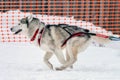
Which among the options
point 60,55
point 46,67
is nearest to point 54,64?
point 46,67

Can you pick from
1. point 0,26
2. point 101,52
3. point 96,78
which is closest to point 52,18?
point 0,26

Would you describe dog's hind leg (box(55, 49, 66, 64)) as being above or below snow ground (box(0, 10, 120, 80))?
above

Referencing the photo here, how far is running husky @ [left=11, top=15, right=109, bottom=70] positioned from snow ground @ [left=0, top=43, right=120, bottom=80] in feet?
0.82

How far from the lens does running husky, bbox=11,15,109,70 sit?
6957 mm

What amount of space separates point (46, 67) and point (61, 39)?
564 mm

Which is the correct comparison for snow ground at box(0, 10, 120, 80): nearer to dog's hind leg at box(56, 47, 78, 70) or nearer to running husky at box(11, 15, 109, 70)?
dog's hind leg at box(56, 47, 78, 70)

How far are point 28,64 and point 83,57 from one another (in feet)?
4.17

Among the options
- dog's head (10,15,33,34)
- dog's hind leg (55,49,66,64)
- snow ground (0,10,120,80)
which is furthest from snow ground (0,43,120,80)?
dog's head (10,15,33,34)

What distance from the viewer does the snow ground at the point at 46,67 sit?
20.2 feet

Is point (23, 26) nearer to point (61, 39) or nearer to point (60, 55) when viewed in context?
point (61, 39)

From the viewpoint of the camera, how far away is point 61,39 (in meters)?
7.00

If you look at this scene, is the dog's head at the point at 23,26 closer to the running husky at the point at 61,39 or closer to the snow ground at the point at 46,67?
the running husky at the point at 61,39

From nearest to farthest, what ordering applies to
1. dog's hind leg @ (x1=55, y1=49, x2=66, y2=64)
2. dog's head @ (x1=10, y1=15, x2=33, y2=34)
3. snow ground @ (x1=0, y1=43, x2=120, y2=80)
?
snow ground @ (x1=0, y1=43, x2=120, y2=80), dog's hind leg @ (x1=55, y1=49, x2=66, y2=64), dog's head @ (x1=10, y1=15, x2=33, y2=34)

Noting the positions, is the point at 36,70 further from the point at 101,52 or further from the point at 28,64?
the point at 101,52
